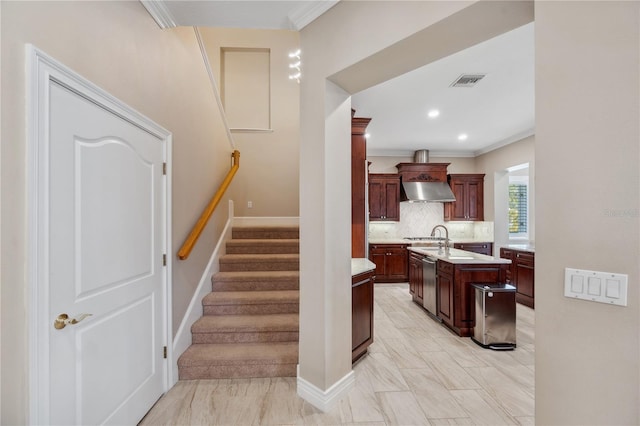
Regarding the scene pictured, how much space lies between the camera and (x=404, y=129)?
16.5ft

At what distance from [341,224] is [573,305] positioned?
1.36 metres

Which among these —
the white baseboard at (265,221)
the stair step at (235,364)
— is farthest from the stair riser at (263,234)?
the stair step at (235,364)

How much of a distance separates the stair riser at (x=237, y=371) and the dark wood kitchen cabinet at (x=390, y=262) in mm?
3950

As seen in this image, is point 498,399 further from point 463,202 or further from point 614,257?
point 463,202

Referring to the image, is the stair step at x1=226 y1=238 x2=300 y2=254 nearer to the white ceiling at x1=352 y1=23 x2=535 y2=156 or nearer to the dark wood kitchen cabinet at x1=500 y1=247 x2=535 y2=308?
the white ceiling at x1=352 y1=23 x2=535 y2=156

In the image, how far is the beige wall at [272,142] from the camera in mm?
4688

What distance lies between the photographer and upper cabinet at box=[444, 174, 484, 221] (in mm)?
6398

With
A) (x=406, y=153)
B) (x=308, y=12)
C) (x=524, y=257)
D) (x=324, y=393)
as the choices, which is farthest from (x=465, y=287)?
(x=406, y=153)

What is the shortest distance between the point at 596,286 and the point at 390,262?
508 cm

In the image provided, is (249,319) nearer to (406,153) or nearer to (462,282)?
(462,282)

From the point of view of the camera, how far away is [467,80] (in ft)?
10.4

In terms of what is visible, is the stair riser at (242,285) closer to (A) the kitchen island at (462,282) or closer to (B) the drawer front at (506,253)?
(A) the kitchen island at (462,282)

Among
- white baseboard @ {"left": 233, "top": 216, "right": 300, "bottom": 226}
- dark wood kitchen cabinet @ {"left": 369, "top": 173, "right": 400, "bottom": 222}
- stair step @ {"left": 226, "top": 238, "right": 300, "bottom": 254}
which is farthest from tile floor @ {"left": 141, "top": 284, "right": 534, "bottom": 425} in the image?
dark wood kitchen cabinet @ {"left": 369, "top": 173, "right": 400, "bottom": 222}

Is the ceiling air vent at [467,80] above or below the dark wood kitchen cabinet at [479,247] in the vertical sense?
above
